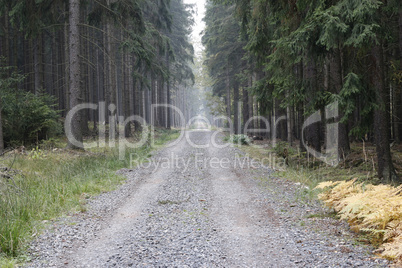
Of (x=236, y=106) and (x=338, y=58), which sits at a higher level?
(x=236, y=106)

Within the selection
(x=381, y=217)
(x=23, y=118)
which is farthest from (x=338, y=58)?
(x=23, y=118)

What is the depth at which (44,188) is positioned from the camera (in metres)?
6.34

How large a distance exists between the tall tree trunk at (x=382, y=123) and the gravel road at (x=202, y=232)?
2.20 metres

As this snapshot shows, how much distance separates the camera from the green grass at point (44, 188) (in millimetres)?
4058

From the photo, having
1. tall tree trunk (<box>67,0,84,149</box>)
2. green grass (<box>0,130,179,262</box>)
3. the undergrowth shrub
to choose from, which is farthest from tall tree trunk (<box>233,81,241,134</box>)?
the undergrowth shrub

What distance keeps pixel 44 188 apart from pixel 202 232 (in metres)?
4.02

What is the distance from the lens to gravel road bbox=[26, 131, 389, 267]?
3684 mm

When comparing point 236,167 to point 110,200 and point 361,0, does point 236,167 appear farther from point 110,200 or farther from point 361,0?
point 361,0

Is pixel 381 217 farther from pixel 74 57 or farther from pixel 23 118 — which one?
pixel 23 118

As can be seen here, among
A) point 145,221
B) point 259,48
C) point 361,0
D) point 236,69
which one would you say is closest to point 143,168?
point 145,221

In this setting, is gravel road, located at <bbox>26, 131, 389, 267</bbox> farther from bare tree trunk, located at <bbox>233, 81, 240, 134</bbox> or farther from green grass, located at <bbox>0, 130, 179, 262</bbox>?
bare tree trunk, located at <bbox>233, 81, 240, 134</bbox>

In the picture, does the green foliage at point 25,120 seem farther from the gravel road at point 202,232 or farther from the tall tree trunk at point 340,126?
the tall tree trunk at point 340,126

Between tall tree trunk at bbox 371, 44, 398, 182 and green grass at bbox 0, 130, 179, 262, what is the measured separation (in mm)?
7270

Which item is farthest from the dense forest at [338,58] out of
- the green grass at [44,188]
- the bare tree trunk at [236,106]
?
the bare tree trunk at [236,106]
